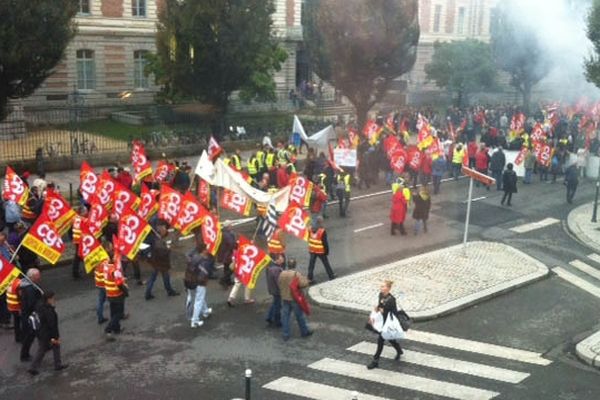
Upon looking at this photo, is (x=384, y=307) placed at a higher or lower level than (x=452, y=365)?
higher

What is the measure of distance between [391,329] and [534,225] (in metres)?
11.1

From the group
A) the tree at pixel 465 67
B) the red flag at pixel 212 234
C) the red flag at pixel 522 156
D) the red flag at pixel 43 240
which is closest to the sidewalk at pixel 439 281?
the red flag at pixel 212 234

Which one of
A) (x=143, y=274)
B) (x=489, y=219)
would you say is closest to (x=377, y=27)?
(x=489, y=219)

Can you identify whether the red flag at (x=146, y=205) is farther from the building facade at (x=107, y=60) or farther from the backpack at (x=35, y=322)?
the building facade at (x=107, y=60)

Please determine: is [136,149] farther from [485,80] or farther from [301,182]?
[485,80]

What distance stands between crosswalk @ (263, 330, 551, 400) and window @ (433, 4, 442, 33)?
164 ft

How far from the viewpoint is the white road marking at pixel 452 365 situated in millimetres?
11156

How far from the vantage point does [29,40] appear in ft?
63.5

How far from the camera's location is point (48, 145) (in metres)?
26.6

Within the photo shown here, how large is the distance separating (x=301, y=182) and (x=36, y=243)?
21.8 feet

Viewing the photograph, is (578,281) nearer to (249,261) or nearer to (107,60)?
(249,261)

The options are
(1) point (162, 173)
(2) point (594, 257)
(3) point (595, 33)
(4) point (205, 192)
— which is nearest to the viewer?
(2) point (594, 257)

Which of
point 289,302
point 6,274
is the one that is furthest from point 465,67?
point 6,274

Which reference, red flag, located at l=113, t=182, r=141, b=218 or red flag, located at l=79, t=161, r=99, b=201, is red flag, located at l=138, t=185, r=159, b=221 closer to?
red flag, located at l=113, t=182, r=141, b=218
